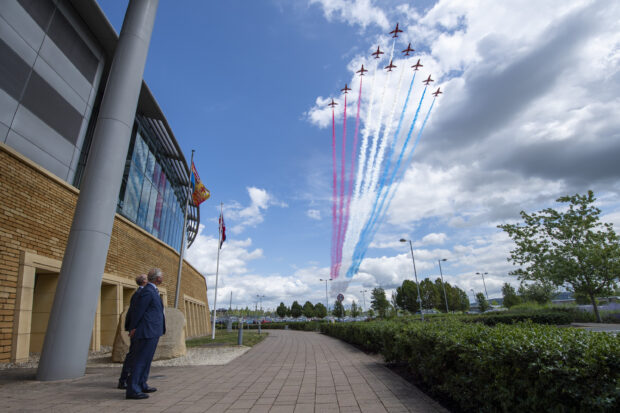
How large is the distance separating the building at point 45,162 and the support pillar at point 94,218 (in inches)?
134

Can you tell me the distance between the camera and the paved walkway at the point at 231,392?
4230mm

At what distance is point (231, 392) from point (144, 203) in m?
19.7

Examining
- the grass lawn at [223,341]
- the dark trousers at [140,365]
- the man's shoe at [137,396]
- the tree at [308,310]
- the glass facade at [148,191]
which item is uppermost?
the glass facade at [148,191]

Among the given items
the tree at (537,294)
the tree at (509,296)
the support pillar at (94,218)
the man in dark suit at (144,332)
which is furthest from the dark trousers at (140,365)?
the tree at (509,296)

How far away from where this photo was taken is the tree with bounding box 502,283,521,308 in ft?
204

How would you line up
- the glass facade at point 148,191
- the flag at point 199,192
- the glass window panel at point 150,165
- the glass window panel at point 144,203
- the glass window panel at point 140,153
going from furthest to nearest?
the glass window panel at point 150,165, the glass window panel at point 144,203, the glass window panel at point 140,153, the glass facade at point 148,191, the flag at point 199,192

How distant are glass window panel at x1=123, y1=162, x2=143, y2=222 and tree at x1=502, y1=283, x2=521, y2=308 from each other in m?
68.9

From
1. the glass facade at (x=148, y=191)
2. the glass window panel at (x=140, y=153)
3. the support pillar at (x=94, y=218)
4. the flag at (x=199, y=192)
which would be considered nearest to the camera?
the support pillar at (x=94, y=218)

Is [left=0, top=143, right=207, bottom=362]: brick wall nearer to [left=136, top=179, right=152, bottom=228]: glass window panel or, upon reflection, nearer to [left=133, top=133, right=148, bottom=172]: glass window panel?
[left=136, top=179, right=152, bottom=228]: glass window panel

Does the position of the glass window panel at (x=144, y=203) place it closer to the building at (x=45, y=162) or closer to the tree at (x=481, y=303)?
the building at (x=45, y=162)

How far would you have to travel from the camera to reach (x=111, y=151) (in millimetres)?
7184

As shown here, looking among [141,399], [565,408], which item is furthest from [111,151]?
[565,408]

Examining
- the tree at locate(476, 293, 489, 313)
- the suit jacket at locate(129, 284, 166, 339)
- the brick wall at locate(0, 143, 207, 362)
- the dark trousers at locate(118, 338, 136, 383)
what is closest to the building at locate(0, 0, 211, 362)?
the brick wall at locate(0, 143, 207, 362)

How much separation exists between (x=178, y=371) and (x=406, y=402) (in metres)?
5.46
